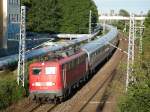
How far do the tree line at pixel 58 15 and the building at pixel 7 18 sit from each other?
23.8 m

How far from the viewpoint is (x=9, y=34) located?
260 feet

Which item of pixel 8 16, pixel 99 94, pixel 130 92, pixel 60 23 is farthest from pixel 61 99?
pixel 60 23

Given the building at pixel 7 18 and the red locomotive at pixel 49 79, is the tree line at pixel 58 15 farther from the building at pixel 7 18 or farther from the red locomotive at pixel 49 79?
the red locomotive at pixel 49 79

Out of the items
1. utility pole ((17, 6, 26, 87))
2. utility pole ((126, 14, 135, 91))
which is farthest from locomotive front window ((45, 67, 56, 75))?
utility pole ((126, 14, 135, 91))

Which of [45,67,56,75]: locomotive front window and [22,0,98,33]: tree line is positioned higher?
[22,0,98,33]: tree line

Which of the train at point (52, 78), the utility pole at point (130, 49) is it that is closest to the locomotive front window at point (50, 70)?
the train at point (52, 78)

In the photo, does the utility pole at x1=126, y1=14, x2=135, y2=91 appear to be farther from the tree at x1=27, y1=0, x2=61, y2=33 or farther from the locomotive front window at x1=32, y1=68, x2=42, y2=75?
the tree at x1=27, y1=0, x2=61, y2=33

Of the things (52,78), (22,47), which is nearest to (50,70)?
(52,78)

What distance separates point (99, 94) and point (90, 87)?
378 centimetres

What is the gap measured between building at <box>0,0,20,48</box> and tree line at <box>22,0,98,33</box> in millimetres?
23763

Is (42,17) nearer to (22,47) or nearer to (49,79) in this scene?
(22,47)

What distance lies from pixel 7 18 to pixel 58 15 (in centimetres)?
4254

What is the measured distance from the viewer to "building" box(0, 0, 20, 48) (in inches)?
2958

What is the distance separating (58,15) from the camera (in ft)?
389
